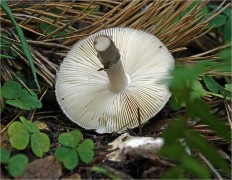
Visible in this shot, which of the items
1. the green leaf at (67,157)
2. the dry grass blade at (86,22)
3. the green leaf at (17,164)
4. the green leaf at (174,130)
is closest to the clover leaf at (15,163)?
the green leaf at (17,164)

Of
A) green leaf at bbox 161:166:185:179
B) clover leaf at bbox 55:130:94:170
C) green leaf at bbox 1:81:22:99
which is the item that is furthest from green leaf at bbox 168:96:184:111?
green leaf at bbox 161:166:185:179

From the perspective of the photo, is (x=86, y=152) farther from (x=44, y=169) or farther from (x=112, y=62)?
(x=112, y=62)

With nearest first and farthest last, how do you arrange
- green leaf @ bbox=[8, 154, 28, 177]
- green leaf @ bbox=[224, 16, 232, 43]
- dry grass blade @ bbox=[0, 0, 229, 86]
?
green leaf @ bbox=[8, 154, 28, 177] < dry grass blade @ bbox=[0, 0, 229, 86] < green leaf @ bbox=[224, 16, 232, 43]

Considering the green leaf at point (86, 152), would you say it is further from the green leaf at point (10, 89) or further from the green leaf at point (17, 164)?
the green leaf at point (10, 89)

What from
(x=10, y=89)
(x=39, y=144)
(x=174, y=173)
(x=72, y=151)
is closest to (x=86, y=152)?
(x=72, y=151)

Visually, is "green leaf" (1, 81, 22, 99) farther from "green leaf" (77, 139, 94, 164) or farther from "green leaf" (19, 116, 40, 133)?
"green leaf" (77, 139, 94, 164)

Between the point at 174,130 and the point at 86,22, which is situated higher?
the point at 86,22
